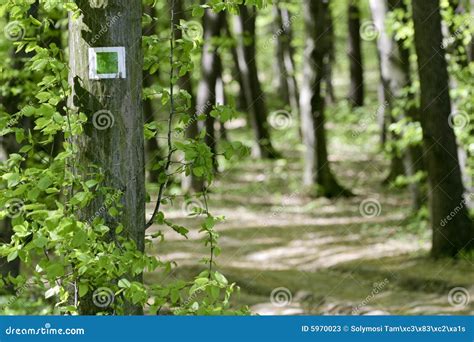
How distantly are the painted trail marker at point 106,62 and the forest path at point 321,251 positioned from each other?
279 centimetres

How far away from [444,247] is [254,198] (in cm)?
811

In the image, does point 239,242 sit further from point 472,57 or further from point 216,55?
point 216,55

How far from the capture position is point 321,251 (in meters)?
13.1

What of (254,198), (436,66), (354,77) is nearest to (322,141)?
(254,198)

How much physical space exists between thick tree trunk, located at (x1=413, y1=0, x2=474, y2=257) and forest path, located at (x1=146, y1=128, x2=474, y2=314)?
413 millimetres

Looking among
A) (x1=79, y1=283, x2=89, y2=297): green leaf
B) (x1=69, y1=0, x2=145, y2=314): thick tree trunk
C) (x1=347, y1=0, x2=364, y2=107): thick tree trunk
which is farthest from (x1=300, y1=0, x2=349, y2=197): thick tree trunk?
(x1=79, y1=283, x2=89, y2=297): green leaf

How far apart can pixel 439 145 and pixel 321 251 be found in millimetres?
3182

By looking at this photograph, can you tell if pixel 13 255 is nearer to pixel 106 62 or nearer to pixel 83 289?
pixel 83 289

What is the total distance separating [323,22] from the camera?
55.4 ft

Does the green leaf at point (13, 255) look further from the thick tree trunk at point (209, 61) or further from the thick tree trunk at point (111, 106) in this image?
the thick tree trunk at point (209, 61)

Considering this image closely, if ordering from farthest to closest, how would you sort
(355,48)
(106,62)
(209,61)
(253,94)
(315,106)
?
(355,48)
(253,94)
(209,61)
(315,106)
(106,62)

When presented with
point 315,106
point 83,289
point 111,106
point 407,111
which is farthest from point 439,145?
point 83,289

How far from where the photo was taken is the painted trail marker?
443 cm

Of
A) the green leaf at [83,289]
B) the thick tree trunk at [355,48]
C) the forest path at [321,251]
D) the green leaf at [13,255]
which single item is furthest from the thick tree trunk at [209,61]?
the green leaf at [13,255]
